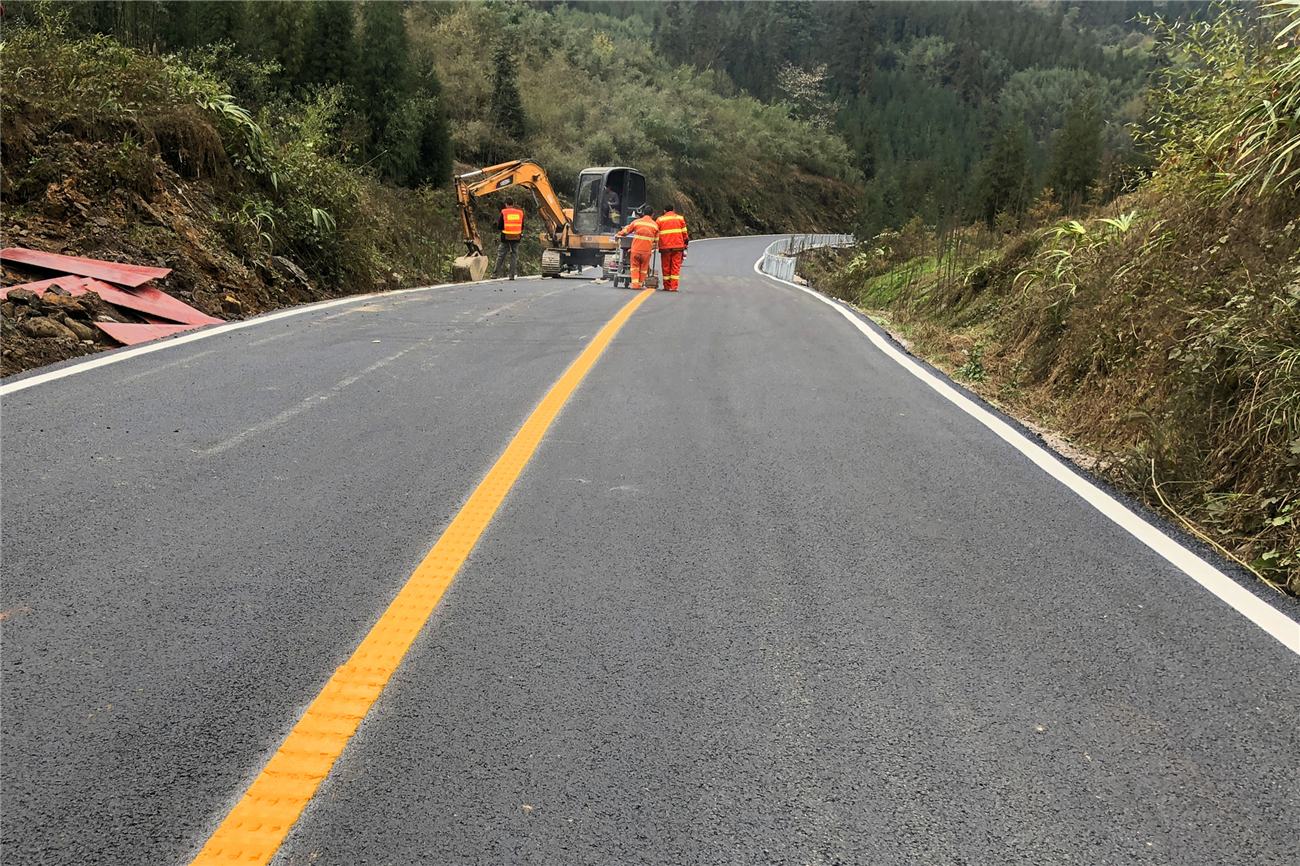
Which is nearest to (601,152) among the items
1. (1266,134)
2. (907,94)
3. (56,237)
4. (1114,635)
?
(56,237)

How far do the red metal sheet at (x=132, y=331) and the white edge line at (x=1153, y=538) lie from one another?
7.02m

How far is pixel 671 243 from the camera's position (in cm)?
1892

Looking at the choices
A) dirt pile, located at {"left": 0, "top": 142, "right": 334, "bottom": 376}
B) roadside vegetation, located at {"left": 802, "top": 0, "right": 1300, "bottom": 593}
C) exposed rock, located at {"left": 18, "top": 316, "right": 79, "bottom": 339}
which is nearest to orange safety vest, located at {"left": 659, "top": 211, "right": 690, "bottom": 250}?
dirt pile, located at {"left": 0, "top": 142, "right": 334, "bottom": 376}

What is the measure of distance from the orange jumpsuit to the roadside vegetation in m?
9.52

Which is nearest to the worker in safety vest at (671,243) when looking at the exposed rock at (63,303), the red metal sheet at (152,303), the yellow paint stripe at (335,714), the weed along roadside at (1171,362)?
the weed along roadside at (1171,362)

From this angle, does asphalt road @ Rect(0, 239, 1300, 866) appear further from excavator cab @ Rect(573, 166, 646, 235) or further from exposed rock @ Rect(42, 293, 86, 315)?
excavator cab @ Rect(573, 166, 646, 235)

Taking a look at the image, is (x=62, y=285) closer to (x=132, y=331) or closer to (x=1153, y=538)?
(x=132, y=331)

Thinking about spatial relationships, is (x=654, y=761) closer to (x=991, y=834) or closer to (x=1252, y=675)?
(x=991, y=834)

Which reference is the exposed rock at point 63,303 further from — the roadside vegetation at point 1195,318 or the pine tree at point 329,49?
the pine tree at point 329,49

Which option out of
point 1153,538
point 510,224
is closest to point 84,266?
point 1153,538

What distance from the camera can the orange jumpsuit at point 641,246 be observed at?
62.5 feet

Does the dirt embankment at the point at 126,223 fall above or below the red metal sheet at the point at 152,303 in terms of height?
above

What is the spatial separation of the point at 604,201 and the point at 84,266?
1630 centimetres

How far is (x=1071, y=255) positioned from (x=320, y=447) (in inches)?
282
